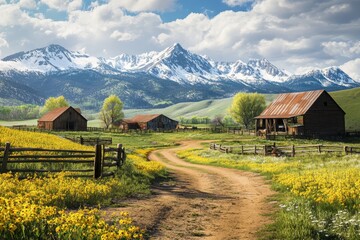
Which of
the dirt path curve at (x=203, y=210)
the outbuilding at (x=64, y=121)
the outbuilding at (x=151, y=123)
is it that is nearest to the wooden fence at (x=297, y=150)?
the dirt path curve at (x=203, y=210)

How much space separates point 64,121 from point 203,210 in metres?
99.1

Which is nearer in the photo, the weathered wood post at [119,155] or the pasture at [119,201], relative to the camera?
the pasture at [119,201]

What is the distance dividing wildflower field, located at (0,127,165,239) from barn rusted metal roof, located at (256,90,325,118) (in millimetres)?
57239

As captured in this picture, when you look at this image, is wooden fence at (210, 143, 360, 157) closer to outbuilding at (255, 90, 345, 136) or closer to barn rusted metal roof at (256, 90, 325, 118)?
outbuilding at (255, 90, 345, 136)

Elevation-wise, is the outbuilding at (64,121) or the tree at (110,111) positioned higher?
the tree at (110,111)

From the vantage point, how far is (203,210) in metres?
14.8

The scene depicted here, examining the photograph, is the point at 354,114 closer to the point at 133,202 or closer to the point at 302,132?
the point at 302,132

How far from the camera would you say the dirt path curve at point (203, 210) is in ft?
37.8

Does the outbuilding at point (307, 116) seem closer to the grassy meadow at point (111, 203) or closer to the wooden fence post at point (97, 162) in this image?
the grassy meadow at point (111, 203)

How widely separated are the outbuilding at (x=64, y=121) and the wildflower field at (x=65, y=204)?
79847mm

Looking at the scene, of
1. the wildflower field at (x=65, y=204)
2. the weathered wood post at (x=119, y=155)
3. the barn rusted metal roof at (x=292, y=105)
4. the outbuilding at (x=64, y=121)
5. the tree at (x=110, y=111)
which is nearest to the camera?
the wildflower field at (x=65, y=204)

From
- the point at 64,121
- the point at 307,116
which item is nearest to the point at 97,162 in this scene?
the point at 307,116

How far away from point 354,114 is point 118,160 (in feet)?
545

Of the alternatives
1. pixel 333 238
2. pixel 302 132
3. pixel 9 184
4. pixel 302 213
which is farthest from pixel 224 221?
pixel 302 132
